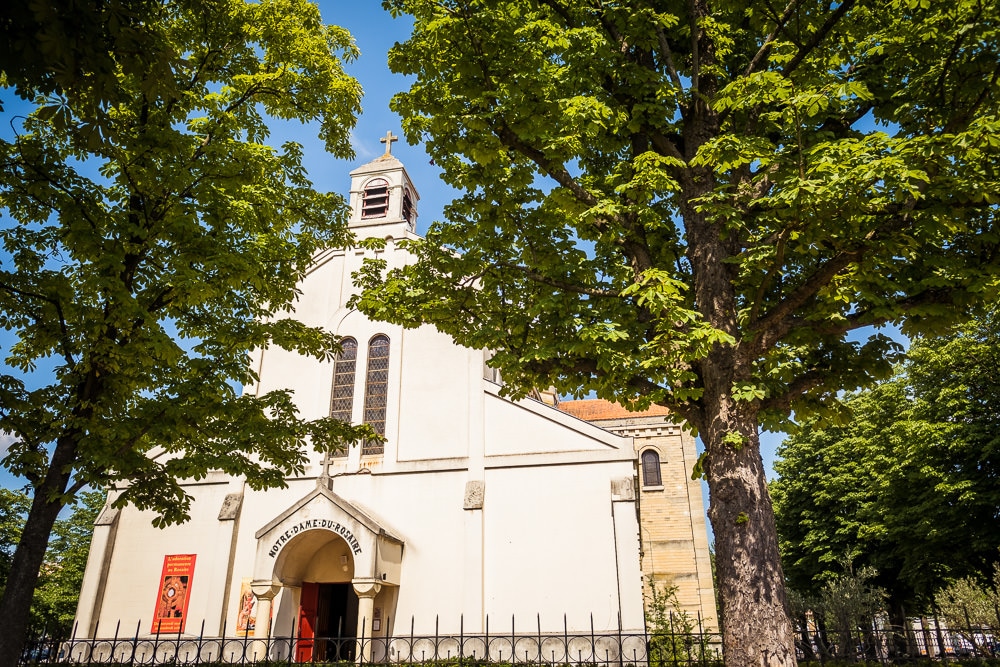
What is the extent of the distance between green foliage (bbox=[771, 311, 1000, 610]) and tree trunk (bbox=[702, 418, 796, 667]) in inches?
691

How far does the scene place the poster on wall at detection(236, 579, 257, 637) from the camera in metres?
17.3

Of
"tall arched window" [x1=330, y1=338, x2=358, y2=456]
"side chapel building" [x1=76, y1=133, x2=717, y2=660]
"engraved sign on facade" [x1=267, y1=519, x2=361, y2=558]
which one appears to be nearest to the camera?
"side chapel building" [x1=76, y1=133, x2=717, y2=660]

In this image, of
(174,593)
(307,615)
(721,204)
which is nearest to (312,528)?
(307,615)

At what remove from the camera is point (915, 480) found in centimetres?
2306

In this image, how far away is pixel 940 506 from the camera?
2177cm

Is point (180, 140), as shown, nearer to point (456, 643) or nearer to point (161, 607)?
point (456, 643)

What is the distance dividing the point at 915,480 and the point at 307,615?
69.6ft

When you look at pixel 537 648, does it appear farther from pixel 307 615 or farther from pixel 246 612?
pixel 246 612

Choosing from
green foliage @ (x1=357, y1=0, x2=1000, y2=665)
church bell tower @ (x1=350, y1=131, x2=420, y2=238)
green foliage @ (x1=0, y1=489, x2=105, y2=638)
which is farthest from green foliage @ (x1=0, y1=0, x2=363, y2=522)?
green foliage @ (x1=0, y1=489, x2=105, y2=638)

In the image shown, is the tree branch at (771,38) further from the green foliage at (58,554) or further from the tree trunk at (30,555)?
the green foliage at (58,554)

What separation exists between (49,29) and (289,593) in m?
17.2

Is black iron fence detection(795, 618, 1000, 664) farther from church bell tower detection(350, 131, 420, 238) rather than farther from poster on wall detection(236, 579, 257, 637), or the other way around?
church bell tower detection(350, 131, 420, 238)

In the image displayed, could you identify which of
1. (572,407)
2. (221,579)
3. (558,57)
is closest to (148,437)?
(558,57)

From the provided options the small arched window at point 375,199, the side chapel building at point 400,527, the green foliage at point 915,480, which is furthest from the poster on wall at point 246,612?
the green foliage at point 915,480
